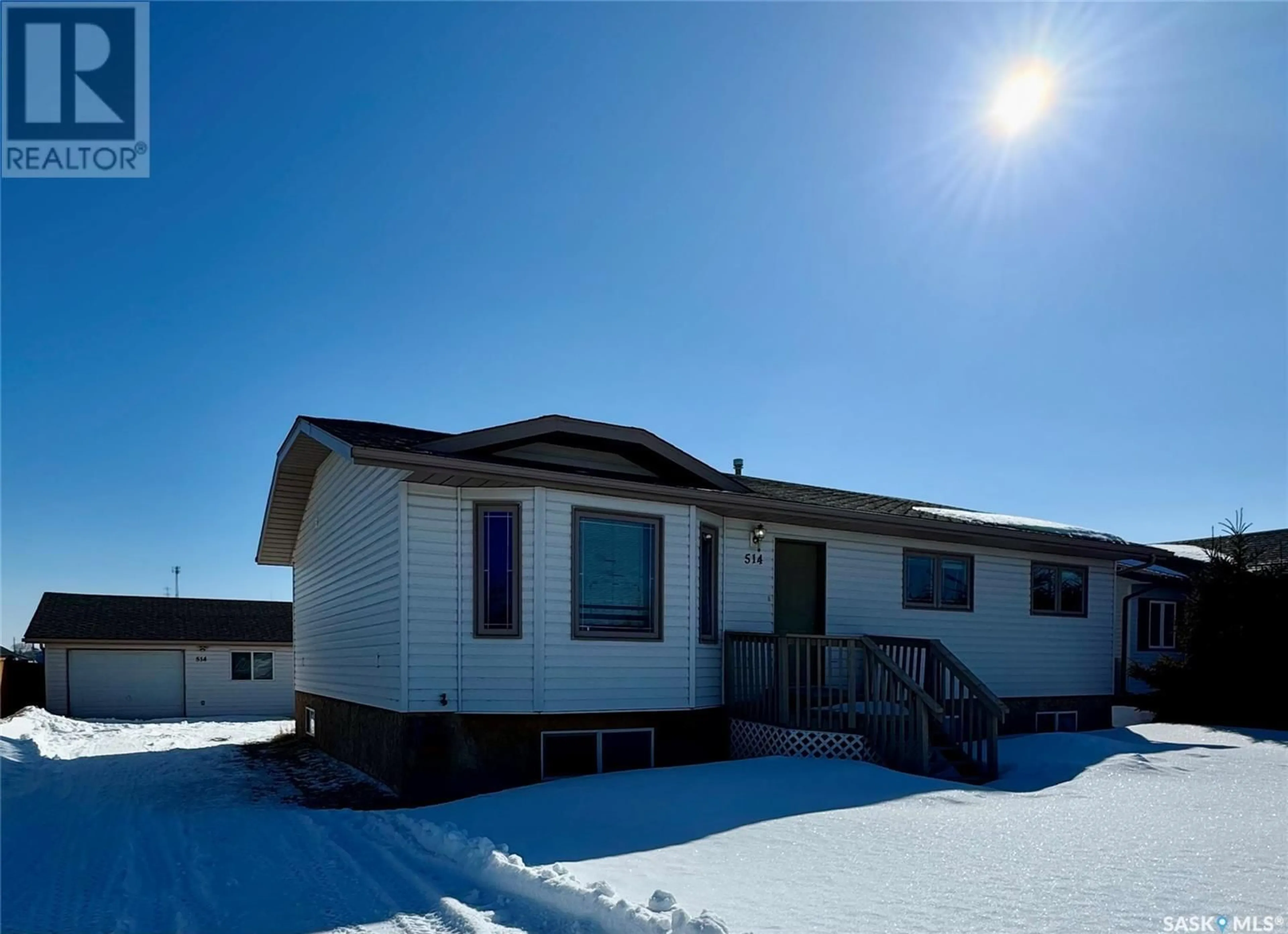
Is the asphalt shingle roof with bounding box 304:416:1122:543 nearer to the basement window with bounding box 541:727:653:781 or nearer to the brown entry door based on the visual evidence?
the brown entry door

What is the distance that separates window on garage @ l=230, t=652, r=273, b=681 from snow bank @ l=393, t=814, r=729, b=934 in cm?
2222

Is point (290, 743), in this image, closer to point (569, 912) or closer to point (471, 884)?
point (471, 884)

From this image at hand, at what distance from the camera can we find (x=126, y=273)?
1116 centimetres

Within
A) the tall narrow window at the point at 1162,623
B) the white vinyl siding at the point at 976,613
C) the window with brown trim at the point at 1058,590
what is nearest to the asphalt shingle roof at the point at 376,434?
the white vinyl siding at the point at 976,613

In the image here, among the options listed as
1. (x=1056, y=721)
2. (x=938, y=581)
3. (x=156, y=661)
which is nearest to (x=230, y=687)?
(x=156, y=661)

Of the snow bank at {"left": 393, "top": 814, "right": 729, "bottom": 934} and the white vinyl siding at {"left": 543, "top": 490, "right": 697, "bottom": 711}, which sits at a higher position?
the white vinyl siding at {"left": 543, "top": 490, "right": 697, "bottom": 711}

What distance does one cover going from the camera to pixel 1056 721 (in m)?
15.4

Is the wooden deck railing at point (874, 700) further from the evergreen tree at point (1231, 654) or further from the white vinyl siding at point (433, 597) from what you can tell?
the evergreen tree at point (1231, 654)

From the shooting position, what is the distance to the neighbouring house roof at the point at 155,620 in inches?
981

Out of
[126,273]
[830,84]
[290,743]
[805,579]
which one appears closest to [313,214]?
[126,273]

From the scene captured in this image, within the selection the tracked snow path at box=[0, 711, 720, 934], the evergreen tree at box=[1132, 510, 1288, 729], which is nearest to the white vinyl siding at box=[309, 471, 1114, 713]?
the tracked snow path at box=[0, 711, 720, 934]

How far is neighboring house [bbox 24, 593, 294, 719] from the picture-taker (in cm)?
2472

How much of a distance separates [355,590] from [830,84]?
29.3 feet

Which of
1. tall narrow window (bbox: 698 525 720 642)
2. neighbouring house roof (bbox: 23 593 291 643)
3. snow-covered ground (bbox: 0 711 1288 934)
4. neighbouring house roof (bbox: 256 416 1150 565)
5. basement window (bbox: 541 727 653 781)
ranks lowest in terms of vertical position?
neighbouring house roof (bbox: 23 593 291 643)
